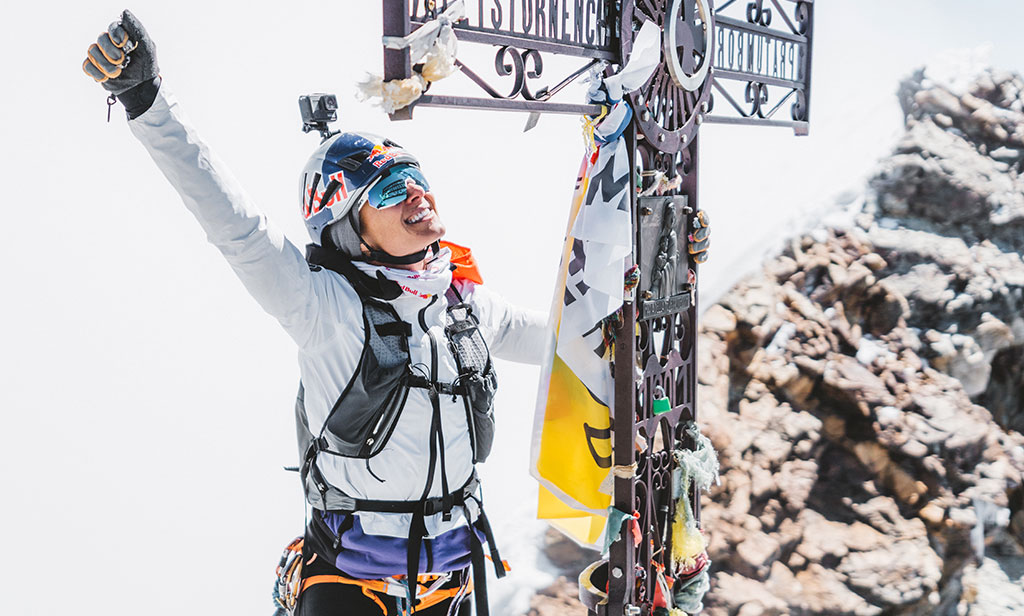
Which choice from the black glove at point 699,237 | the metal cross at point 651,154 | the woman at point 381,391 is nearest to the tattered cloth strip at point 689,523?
the metal cross at point 651,154

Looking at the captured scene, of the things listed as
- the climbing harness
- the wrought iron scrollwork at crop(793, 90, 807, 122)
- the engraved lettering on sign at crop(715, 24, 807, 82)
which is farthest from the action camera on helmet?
the wrought iron scrollwork at crop(793, 90, 807, 122)

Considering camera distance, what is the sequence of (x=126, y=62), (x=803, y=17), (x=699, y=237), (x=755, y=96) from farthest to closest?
(x=803, y=17), (x=755, y=96), (x=699, y=237), (x=126, y=62)

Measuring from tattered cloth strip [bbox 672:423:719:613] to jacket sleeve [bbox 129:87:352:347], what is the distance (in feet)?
2.75

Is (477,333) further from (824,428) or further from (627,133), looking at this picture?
(824,428)

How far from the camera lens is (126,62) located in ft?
3.29

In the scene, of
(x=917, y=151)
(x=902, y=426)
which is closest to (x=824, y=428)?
(x=902, y=426)

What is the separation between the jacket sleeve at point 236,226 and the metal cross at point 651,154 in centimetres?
38

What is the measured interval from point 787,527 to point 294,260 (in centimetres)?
236

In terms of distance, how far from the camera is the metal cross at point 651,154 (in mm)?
1356

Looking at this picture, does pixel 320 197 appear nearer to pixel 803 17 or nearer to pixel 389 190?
pixel 389 190

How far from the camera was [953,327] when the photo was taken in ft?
12.3

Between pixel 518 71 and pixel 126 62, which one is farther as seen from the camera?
pixel 518 71

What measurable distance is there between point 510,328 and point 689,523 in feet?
1.89

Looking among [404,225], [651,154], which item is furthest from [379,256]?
[651,154]
